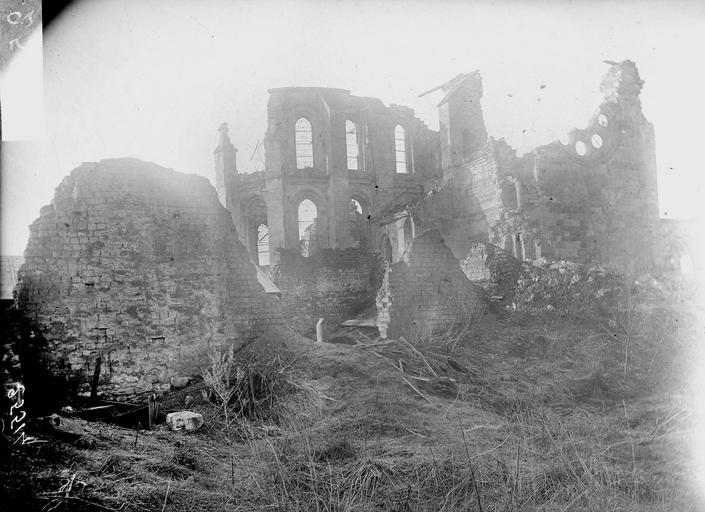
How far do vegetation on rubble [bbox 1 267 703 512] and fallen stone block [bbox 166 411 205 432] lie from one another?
0.40 ft

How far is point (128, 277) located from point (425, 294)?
20.0 feet

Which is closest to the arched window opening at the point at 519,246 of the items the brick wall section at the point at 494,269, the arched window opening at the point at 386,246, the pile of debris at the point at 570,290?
the brick wall section at the point at 494,269

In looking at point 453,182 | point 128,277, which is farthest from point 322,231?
point 128,277

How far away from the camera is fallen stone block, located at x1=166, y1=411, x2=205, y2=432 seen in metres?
6.26

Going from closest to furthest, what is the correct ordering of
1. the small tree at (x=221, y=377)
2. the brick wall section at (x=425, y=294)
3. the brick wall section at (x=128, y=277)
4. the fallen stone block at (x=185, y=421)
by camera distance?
the fallen stone block at (x=185, y=421), the small tree at (x=221, y=377), the brick wall section at (x=128, y=277), the brick wall section at (x=425, y=294)

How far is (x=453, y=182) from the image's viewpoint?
1922cm

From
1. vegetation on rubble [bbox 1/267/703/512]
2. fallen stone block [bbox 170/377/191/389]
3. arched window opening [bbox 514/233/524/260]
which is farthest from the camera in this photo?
arched window opening [bbox 514/233/524/260]

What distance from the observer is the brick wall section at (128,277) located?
725 cm

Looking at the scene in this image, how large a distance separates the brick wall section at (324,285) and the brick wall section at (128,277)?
27.5 ft

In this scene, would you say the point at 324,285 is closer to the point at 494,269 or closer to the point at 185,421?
the point at 494,269

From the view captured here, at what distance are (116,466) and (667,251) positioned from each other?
18778 mm

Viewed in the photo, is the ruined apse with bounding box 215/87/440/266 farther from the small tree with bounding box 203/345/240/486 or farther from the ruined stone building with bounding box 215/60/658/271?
the small tree with bounding box 203/345/240/486

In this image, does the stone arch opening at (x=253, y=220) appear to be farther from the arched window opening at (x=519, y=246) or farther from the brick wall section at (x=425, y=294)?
the brick wall section at (x=425, y=294)

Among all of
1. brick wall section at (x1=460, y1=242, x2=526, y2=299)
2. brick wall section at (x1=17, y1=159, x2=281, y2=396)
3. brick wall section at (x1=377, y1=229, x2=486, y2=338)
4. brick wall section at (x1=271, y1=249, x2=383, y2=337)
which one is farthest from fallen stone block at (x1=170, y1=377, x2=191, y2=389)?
brick wall section at (x1=271, y1=249, x2=383, y2=337)
